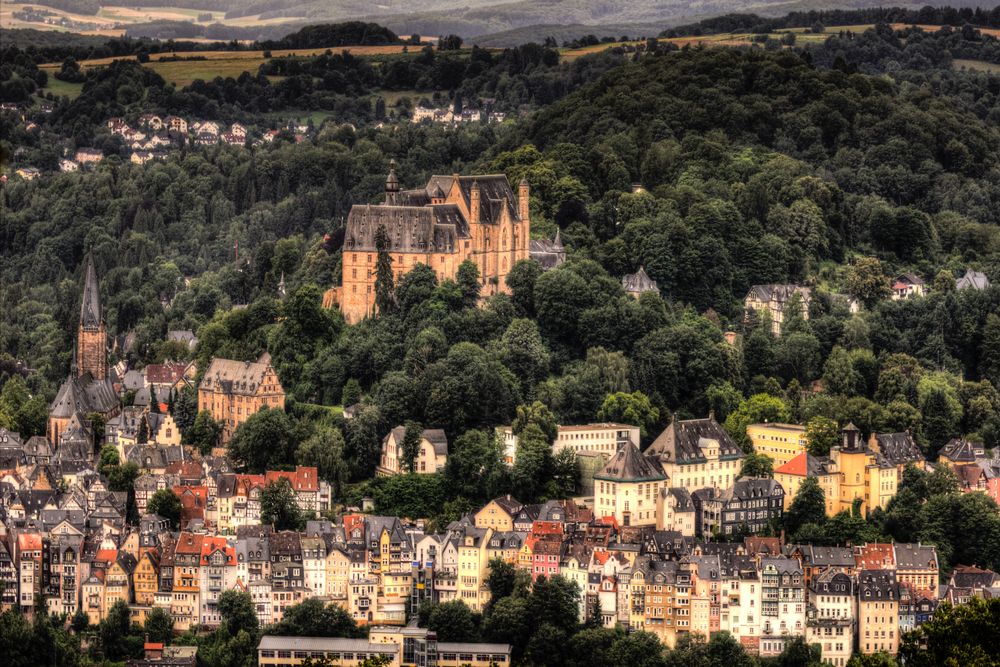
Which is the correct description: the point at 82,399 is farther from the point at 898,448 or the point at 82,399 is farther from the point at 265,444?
the point at 898,448

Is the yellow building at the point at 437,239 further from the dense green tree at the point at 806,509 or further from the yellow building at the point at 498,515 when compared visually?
the dense green tree at the point at 806,509

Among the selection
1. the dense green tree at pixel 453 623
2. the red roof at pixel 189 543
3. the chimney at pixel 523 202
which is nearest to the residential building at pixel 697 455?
the dense green tree at pixel 453 623

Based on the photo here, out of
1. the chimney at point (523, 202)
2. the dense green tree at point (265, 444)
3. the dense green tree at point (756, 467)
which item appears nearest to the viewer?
the dense green tree at point (756, 467)

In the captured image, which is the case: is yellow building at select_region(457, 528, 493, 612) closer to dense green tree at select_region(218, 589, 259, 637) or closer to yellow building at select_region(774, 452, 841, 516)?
dense green tree at select_region(218, 589, 259, 637)

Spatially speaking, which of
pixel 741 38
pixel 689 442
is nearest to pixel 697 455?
pixel 689 442

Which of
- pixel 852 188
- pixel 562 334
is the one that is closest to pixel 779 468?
pixel 562 334

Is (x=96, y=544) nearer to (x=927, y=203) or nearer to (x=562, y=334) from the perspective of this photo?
(x=562, y=334)
